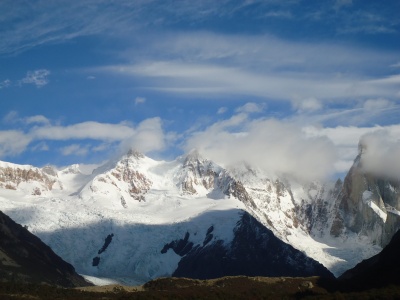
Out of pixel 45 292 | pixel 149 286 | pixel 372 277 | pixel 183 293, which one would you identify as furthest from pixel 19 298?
pixel 372 277

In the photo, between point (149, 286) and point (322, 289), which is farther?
point (149, 286)

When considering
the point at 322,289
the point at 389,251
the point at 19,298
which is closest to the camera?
the point at 19,298

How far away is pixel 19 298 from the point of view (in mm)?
153000

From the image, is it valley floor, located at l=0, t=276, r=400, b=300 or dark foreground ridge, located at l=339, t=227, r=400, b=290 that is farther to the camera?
dark foreground ridge, located at l=339, t=227, r=400, b=290

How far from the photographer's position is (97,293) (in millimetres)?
175500

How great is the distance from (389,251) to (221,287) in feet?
145

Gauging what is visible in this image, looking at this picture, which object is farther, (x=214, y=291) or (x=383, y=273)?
(x=383, y=273)

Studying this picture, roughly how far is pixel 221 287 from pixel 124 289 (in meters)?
24.1

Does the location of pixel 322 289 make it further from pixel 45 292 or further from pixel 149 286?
pixel 45 292

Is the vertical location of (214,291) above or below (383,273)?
below

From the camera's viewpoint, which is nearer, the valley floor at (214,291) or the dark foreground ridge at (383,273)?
the valley floor at (214,291)

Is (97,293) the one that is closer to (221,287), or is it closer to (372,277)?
(221,287)

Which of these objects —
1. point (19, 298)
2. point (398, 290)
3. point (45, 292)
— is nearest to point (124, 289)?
point (45, 292)

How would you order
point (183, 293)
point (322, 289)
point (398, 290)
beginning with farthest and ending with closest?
point (322, 289) → point (183, 293) → point (398, 290)
